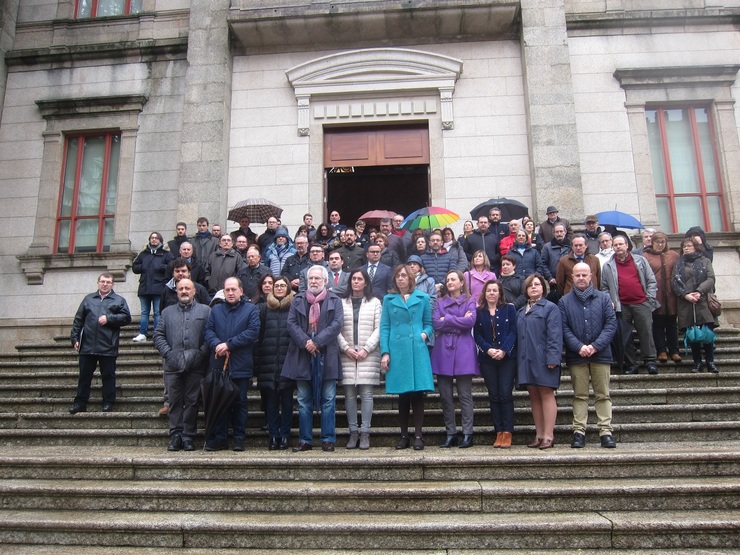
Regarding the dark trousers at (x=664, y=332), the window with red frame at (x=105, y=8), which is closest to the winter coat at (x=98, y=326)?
the dark trousers at (x=664, y=332)

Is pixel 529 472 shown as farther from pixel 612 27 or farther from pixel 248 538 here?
pixel 612 27

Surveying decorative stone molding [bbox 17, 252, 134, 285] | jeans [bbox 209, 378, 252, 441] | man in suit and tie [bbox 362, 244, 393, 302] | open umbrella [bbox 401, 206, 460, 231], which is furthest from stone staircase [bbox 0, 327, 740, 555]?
decorative stone molding [bbox 17, 252, 134, 285]

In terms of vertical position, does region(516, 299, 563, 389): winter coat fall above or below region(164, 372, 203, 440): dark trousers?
above

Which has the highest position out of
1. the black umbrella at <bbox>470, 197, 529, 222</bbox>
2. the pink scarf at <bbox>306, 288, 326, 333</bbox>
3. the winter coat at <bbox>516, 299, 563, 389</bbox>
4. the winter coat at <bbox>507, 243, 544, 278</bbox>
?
the black umbrella at <bbox>470, 197, 529, 222</bbox>

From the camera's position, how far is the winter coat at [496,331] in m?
6.35

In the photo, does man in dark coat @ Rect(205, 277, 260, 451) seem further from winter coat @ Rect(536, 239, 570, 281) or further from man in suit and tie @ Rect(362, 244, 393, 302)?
winter coat @ Rect(536, 239, 570, 281)

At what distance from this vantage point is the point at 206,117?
39.7 ft

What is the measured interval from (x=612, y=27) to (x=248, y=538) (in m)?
11.7

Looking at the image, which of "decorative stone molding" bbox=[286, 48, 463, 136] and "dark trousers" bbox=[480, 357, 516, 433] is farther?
"decorative stone molding" bbox=[286, 48, 463, 136]

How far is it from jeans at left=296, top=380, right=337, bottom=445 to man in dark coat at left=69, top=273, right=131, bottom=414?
108 inches

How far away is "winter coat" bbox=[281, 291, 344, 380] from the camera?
629 cm

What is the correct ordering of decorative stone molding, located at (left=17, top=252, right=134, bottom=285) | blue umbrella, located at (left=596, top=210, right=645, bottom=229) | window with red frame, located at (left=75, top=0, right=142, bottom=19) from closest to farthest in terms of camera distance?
1. blue umbrella, located at (left=596, top=210, right=645, bottom=229)
2. decorative stone molding, located at (left=17, top=252, right=134, bottom=285)
3. window with red frame, located at (left=75, top=0, right=142, bottom=19)

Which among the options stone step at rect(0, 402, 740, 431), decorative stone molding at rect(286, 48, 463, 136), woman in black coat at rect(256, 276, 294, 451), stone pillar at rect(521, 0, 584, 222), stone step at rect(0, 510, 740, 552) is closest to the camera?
stone step at rect(0, 510, 740, 552)

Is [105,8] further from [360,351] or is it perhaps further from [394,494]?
[394,494]
